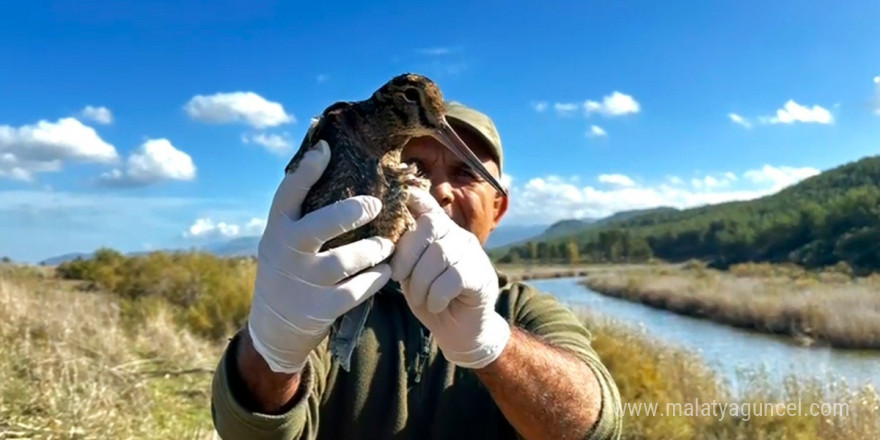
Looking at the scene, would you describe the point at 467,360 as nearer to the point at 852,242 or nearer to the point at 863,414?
the point at 863,414

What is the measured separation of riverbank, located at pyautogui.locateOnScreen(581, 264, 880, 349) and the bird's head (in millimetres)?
23104

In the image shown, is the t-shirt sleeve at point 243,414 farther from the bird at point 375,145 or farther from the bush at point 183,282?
the bush at point 183,282

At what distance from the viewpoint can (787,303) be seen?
2772 cm

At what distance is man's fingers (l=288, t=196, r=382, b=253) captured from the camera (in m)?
2.25

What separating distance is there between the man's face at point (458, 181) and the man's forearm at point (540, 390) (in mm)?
856

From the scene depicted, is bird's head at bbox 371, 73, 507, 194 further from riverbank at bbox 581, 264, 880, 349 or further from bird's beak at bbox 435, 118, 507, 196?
riverbank at bbox 581, 264, 880, 349

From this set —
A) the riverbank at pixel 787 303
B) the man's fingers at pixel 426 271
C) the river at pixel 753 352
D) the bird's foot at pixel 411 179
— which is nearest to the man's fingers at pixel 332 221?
the bird's foot at pixel 411 179

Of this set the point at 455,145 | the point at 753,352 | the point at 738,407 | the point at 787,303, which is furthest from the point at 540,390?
the point at 787,303

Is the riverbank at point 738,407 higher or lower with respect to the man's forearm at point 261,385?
lower

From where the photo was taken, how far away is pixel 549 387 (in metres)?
2.72

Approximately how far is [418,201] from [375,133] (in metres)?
0.31

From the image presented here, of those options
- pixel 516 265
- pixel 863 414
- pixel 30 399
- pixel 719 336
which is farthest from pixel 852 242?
pixel 30 399

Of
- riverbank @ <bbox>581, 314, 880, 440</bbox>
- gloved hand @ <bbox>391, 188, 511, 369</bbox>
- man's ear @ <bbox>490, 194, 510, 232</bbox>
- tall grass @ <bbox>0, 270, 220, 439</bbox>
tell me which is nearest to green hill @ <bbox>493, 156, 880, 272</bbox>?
riverbank @ <bbox>581, 314, 880, 440</bbox>

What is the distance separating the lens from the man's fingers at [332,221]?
7.37 ft
